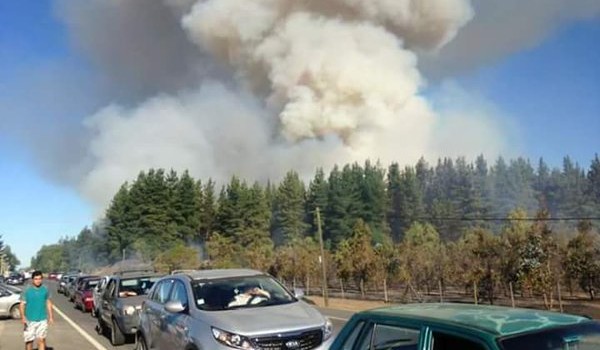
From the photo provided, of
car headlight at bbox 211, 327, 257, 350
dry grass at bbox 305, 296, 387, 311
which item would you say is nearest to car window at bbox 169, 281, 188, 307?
car headlight at bbox 211, 327, 257, 350

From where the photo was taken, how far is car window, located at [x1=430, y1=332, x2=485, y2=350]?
3.42 meters

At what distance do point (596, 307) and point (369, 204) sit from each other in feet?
166

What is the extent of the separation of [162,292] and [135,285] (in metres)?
5.99

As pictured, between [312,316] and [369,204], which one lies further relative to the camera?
[369,204]

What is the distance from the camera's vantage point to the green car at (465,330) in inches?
132

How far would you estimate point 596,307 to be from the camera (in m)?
25.5

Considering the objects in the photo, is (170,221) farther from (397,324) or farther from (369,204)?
(397,324)

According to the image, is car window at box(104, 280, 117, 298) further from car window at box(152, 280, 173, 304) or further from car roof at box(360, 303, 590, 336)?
car roof at box(360, 303, 590, 336)

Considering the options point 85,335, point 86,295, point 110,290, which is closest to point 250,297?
point 110,290

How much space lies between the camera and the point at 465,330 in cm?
350

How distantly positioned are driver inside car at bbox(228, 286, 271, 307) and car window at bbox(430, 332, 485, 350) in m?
4.25

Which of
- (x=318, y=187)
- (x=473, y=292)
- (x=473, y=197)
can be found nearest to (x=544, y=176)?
(x=473, y=197)

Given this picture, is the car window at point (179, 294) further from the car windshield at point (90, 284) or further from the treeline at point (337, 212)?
the treeline at point (337, 212)

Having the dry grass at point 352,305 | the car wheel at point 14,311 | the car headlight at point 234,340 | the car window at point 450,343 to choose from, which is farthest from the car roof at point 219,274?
the dry grass at point 352,305
